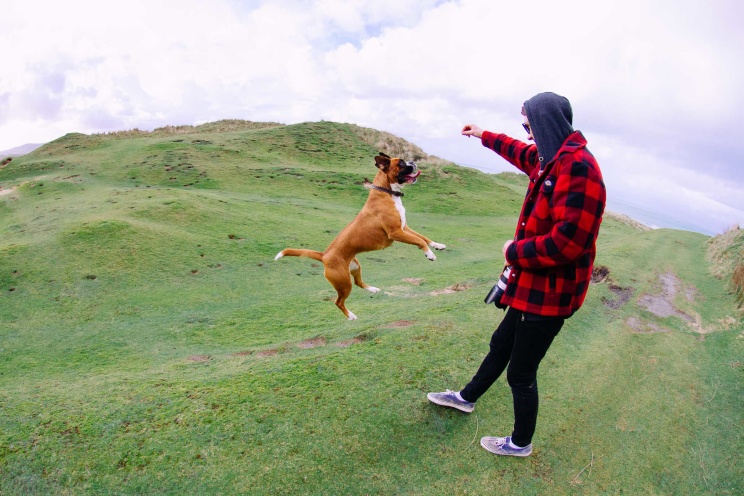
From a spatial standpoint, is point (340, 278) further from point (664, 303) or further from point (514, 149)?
point (664, 303)

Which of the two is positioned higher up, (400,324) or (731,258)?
(731,258)

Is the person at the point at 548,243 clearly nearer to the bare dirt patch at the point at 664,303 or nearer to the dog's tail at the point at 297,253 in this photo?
the dog's tail at the point at 297,253

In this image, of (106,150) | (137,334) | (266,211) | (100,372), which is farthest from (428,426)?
(106,150)

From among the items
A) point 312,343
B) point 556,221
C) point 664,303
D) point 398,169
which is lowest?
point 312,343

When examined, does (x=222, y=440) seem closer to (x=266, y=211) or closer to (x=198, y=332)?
(x=198, y=332)

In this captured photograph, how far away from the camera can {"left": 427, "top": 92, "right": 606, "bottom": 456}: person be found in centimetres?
299

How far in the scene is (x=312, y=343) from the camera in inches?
294

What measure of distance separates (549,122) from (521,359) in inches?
75.9

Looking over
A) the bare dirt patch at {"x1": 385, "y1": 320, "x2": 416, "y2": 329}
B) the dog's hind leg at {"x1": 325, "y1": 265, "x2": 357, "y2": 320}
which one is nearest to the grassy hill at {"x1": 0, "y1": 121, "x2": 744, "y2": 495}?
the bare dirt patch at {"x1": 385, "y1": 320, "x2": 416, "y2": 329}

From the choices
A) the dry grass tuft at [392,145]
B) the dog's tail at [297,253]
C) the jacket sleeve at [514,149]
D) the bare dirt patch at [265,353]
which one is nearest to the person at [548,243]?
the jacket sleeve at [514,149]

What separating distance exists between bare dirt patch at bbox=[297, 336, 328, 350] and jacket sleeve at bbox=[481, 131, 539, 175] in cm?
436

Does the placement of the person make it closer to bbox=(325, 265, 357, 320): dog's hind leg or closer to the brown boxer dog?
the brown boxer dog

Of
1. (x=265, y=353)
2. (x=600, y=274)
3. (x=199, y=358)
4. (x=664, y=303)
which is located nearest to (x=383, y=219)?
(x=265, y=353)

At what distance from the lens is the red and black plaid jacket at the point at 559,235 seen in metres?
2.98
